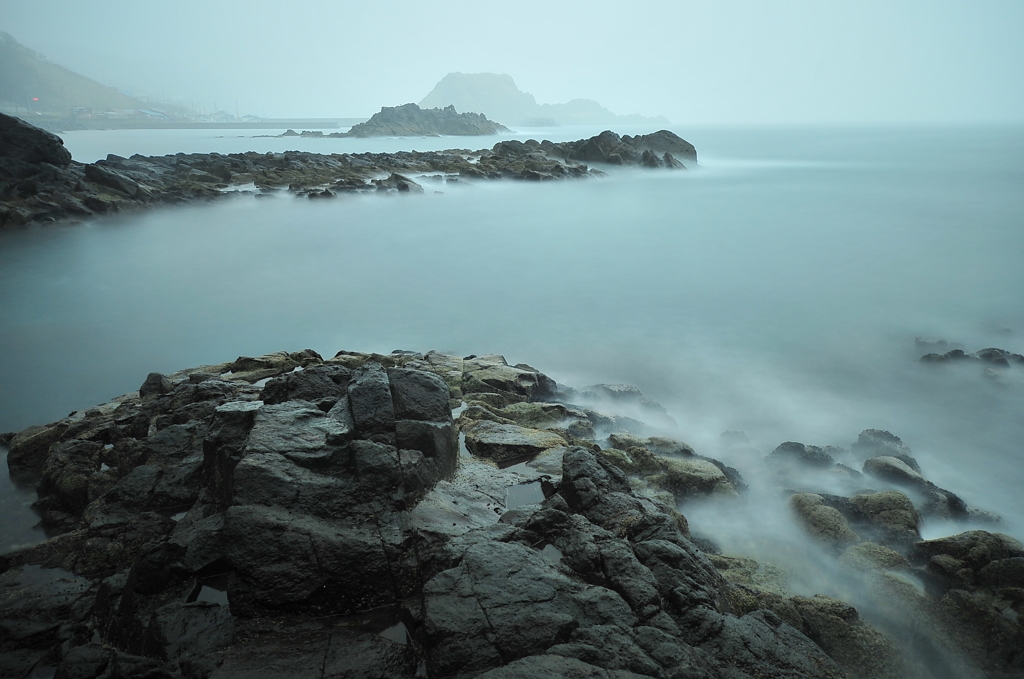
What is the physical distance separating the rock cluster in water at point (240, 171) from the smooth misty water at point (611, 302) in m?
1.64

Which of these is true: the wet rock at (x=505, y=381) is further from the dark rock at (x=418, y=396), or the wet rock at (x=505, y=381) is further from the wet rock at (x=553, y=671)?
the wet rock at (x=553, y=671)

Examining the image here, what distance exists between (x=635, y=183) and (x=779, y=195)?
8.72 m

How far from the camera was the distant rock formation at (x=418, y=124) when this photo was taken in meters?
87.4

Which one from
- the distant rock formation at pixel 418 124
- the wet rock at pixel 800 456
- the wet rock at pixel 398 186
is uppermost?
the distant rock formation at pixel 418 124

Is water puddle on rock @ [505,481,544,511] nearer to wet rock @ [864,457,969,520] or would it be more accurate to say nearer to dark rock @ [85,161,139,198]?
wet rock @ [864,457,969,520]

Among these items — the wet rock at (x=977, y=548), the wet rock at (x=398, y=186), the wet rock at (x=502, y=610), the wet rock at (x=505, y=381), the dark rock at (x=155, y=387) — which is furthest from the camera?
the wet rock at (x=398, y=186)

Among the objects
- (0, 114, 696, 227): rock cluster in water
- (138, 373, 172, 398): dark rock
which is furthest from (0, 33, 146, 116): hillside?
(138, 373, 172, 398): dark rock

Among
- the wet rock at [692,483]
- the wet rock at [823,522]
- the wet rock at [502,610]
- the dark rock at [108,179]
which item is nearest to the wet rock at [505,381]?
the wet rock at [692,483]

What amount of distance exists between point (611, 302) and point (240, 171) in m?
28.2

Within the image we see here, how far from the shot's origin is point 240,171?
3381 centimetres

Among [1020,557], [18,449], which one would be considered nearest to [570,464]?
[1020,557]

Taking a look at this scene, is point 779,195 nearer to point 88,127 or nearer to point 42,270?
point 42,270

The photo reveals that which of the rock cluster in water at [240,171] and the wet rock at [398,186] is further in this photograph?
the wet rock at [398,186]

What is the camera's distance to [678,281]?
17547mm
